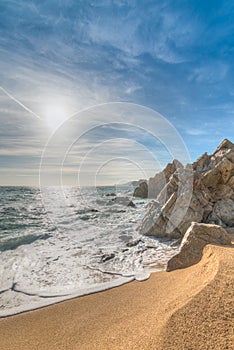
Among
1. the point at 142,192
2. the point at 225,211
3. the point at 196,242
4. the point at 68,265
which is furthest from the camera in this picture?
the point at 142,192

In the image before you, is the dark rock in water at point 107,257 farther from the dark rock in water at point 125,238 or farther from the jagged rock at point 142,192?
the jagged rock at point 142,192

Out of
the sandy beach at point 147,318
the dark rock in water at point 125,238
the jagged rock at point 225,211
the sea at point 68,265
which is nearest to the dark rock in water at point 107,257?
the sea at point 68,265

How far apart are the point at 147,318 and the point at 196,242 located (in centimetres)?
248

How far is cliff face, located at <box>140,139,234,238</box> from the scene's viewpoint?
930 cm

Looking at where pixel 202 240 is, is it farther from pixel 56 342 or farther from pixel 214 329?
pixel 56 342

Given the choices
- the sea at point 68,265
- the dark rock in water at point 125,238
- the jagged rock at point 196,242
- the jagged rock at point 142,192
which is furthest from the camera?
the jagged rock at point 142,192

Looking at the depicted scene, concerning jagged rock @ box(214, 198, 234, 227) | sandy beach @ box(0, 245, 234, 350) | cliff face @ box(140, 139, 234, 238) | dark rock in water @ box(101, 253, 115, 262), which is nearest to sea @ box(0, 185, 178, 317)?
dark rock in water @ box(101, 253, 115, 262)

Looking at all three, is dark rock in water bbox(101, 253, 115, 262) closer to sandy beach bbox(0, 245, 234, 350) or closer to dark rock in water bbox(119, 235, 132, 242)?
dark rock in water bbox(119, 235, 132, 242)

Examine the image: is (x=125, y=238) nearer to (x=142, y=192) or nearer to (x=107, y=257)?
(x=107, y=257)

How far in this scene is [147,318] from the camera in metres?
2.90

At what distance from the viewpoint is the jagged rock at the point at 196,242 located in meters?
4.61

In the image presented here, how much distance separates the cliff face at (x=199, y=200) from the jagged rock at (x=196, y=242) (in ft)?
13.9

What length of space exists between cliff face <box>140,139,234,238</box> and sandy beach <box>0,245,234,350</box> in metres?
5.06

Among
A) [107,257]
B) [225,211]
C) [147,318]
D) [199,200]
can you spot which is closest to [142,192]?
[199,200]
